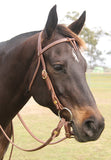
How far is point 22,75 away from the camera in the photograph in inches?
98.0

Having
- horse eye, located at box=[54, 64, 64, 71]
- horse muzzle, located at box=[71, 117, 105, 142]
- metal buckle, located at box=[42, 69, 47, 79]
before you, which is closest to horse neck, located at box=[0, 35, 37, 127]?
metal buckle, located at box=[42, 69, 47, 79]

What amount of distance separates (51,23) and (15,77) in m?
0.73

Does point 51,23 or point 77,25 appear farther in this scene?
point 77,25

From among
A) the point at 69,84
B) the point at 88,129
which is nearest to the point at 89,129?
the point at 88,129

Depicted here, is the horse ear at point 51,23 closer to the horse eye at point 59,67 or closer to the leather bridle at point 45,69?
the leather bridle at point 45,69

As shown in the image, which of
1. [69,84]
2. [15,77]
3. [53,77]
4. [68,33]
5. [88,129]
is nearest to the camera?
[88,129]

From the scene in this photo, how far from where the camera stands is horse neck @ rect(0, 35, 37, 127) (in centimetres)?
247

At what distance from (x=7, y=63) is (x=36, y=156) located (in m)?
2.82

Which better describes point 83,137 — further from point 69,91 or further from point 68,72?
point 68,72

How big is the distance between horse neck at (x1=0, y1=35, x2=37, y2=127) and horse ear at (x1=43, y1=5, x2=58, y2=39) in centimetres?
19

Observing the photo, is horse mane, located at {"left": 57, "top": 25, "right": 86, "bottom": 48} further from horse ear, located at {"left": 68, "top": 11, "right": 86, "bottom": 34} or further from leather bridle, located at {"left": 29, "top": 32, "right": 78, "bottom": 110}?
horse ear, located at {"left": 68, "top": 11, "right": 86, "bottom": 34}

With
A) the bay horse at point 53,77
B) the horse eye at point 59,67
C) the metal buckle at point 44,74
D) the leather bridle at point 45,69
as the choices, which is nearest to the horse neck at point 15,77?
the bay horse at point 53,77

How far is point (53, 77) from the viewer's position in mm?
2232

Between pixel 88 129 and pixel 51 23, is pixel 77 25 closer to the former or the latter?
pixel 51 23
